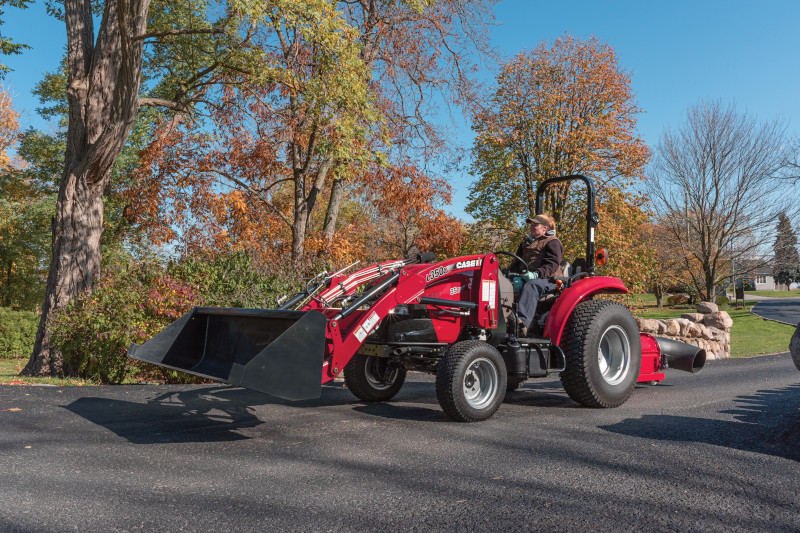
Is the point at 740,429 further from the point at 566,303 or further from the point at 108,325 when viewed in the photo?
the point at 108,325

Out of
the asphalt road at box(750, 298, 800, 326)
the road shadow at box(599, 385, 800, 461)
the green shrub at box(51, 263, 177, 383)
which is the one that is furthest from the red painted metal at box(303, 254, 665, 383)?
the asphalt road at box(750, 298, 800, 326)

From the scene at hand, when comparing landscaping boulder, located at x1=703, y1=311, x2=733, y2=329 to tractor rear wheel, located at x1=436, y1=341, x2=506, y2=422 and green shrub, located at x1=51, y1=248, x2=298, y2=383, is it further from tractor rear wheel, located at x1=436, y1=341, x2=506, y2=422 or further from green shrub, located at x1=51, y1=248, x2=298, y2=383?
tractor rear wheel, located at x1=436, y1=341, x2=506, y2=422

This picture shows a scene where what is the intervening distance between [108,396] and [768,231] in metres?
27.5

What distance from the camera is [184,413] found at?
5996 mm

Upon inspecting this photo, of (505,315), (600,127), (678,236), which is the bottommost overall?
(505,315)

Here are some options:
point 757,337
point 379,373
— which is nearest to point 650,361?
point 379,373

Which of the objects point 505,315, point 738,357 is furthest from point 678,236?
point 505,315

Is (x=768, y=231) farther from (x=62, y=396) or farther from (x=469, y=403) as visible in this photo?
(x=62, y=396)

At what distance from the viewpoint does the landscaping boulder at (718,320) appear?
49.5ft

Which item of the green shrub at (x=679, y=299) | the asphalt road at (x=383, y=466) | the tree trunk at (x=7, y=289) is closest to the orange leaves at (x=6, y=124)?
the tree trunk at (x=7, y=289)

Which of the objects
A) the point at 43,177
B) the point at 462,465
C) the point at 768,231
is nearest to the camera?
the point at 462,465

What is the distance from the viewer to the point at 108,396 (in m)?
6.77

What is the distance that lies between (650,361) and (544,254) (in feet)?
6.68

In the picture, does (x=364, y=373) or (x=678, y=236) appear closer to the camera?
(x=364, y=373)
